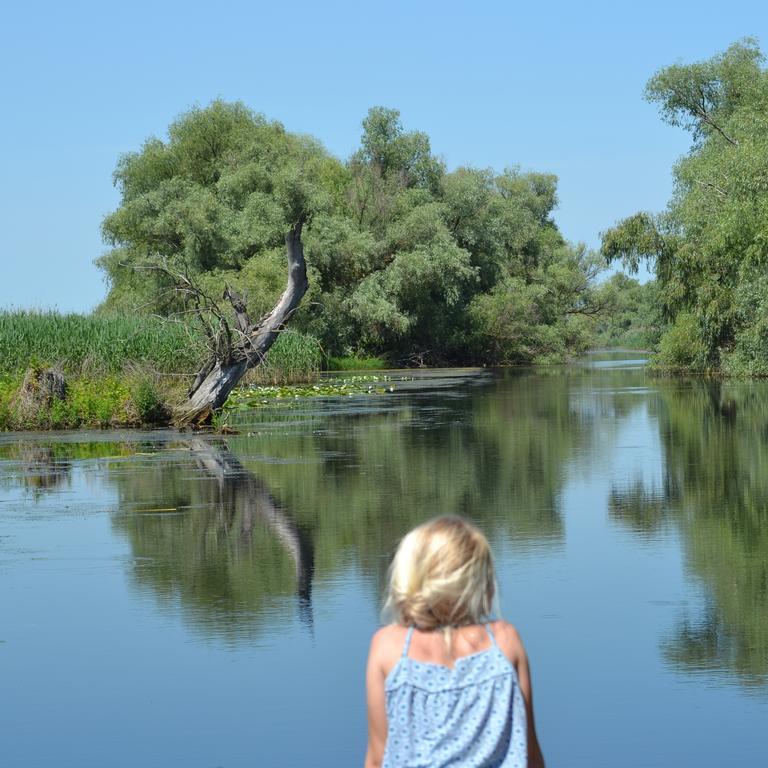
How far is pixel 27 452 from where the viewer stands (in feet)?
75.5

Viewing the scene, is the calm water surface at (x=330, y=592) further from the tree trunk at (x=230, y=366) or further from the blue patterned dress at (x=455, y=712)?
the tree trunk at (x=230, y=366)

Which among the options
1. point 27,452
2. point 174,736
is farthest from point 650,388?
point 174,736

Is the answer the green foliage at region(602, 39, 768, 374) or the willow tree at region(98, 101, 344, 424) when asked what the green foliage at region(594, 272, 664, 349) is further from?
the willow tree at region(98, 101, 344, 424)

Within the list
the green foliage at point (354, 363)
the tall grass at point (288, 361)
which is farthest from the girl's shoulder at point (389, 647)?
the green foliage at point (354, 363)

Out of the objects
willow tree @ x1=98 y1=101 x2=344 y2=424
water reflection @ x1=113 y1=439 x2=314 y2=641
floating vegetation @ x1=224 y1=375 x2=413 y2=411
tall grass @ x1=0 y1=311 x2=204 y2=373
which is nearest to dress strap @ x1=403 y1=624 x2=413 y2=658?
A: water reflection @ x1=113 y1=439 x2=314 y2=641

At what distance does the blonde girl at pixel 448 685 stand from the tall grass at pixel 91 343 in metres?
29.4

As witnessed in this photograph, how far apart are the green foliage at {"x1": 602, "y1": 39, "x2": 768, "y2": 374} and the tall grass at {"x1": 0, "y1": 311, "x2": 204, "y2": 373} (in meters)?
14.7

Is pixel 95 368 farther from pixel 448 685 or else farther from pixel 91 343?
pixel 448 685

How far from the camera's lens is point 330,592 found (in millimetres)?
10141

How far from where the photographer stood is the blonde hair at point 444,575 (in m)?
3.22

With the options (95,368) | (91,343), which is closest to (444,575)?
(95,368)

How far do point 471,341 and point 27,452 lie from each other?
5167cm

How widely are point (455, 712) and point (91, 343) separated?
106ft

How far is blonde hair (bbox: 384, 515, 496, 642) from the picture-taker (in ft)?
10.6
